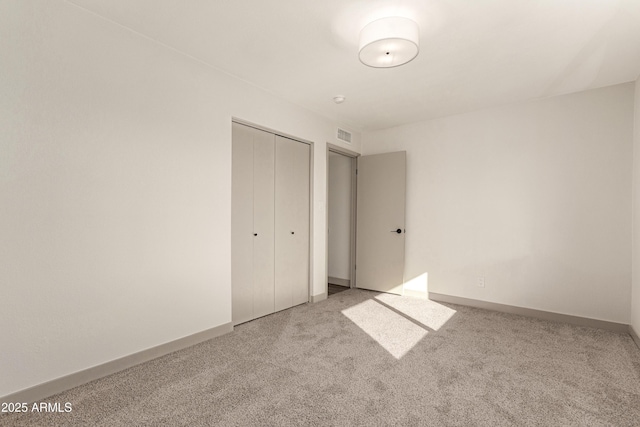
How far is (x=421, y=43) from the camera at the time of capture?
8.42 ft

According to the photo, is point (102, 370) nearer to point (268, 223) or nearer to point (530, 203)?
point (268, 223)

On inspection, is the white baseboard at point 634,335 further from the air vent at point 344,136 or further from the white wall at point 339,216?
the air vent at point 344,136

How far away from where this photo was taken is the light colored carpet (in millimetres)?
1860

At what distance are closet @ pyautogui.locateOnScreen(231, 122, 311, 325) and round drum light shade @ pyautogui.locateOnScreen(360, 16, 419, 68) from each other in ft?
5.36

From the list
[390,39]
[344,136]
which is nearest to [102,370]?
[390,39]

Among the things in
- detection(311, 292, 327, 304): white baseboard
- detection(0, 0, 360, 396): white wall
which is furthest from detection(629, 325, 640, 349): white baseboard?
detection(0, 0, 360, 396): white wall

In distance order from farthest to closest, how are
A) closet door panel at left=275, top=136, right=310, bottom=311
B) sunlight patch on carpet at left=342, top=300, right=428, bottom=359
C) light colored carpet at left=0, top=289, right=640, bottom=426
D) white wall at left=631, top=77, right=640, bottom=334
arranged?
closet door panel at left=275, top=136, right=310, bottom=311
white wall at left=631, top=77, right=640, bottom=334
sunlight patch on carpet at left=342, top=300, right=428, bottom=359
light colored carpet at left=0, top=289, right=640, bottom=426

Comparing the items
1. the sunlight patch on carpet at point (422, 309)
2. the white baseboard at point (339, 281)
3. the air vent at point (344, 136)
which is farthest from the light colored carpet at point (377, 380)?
the air vent at point (344, 136)

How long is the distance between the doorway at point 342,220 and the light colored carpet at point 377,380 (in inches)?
76.1

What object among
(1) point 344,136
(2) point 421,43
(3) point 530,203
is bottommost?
(3) point 530,203

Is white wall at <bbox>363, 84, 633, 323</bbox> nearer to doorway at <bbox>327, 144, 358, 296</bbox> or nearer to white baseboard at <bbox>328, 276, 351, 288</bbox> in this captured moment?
doorway at <bbox>327, 144, 358, 296</bbox>

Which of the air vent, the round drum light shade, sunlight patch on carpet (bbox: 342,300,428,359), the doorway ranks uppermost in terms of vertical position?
the round drum light shade

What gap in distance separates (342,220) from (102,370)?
380 centimetres

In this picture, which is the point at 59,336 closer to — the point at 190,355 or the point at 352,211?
the point at 190,355
